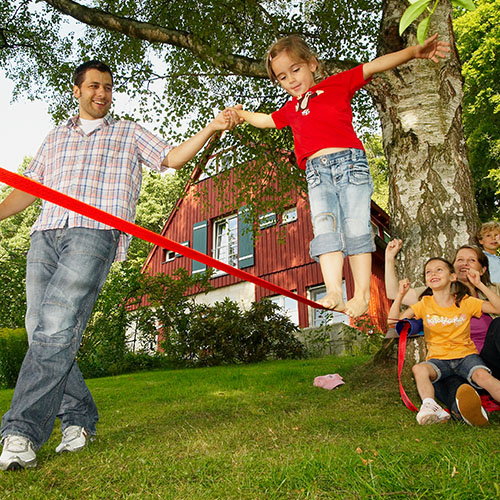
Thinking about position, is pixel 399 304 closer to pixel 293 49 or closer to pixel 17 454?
pixel 293 49

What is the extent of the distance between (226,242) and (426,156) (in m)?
13.0

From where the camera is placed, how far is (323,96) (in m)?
2.99

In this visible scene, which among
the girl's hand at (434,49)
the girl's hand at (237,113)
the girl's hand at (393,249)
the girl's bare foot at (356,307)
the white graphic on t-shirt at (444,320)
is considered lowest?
the girl's bare foot at (356,307)

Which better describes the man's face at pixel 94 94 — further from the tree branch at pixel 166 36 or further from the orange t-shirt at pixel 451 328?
the tree branch at pixel 166 36

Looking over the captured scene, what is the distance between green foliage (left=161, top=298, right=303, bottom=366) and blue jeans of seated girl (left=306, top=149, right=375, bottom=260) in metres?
7.70

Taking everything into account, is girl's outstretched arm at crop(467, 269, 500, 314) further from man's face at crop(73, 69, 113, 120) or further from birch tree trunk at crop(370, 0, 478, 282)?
man's face at crop(73, 69, 113, 120)

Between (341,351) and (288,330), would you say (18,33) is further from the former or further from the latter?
(341,351)

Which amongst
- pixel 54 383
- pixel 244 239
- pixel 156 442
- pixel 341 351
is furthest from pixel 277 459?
pixel 244 239

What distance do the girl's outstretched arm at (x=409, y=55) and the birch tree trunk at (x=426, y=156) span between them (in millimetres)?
1819

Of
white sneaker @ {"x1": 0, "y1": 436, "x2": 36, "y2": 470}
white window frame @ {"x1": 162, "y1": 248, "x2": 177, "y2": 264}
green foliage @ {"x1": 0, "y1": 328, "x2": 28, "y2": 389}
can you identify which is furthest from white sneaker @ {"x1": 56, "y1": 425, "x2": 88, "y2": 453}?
white window frame @ {"x1": 162, "y1": 248, "x2": 177, "y2": 264}

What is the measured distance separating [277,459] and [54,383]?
117cm

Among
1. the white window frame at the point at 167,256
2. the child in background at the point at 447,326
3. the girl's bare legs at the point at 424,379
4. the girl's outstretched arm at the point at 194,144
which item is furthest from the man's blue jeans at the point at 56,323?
the white window frame at the point at 167,256

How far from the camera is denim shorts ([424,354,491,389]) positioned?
11.4 ft

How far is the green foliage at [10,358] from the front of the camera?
936cm
